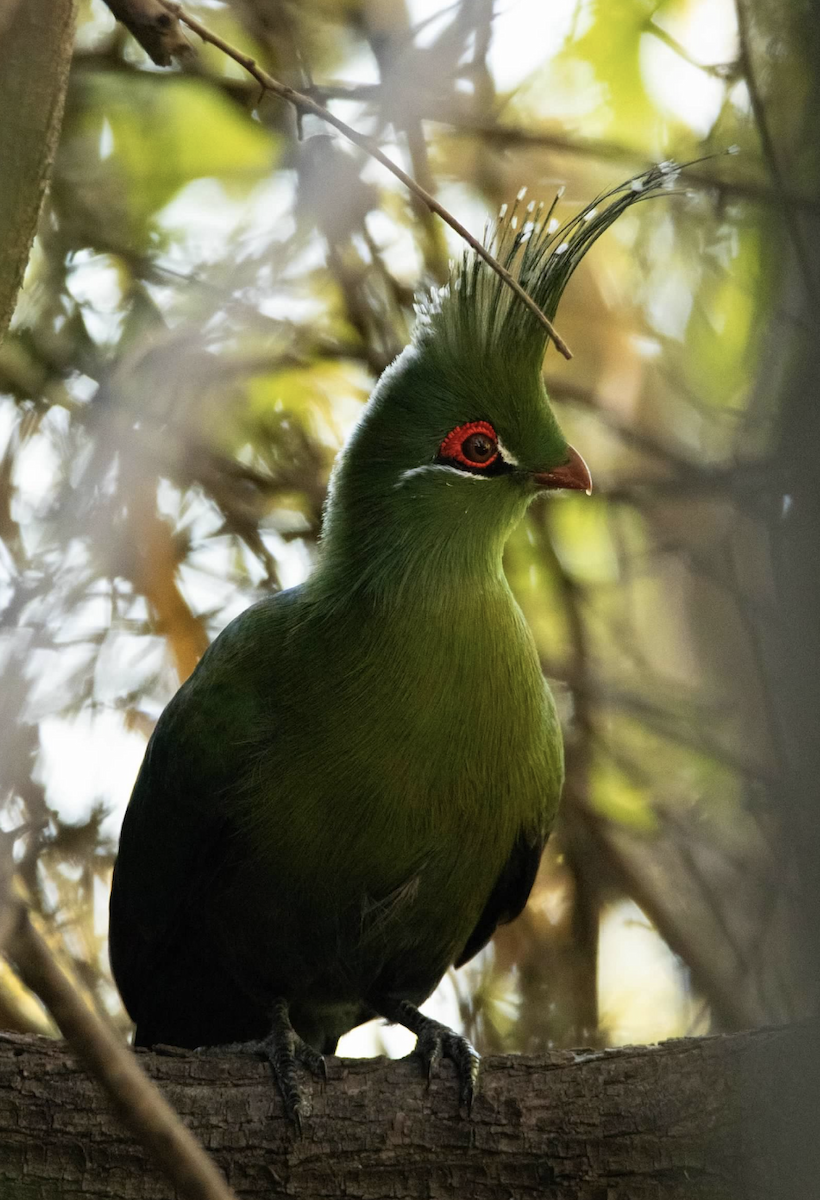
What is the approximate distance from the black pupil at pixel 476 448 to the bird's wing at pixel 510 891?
959 mm

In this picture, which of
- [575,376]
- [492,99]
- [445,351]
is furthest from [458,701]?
[492,99]

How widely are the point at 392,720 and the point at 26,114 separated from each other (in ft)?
5.00

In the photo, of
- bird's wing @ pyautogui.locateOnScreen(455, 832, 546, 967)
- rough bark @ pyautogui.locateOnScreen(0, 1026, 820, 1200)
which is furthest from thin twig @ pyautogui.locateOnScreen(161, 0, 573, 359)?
rough bark @ pyautogui.locateOnScreen(0, 1026, 820, 1200)

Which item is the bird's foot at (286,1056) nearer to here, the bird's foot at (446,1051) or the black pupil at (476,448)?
the bird's foot at (446,1051)

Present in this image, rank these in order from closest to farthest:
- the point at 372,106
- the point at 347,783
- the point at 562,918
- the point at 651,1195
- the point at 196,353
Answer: the point at 651,1195 < the point at 347,783 < the point at 196,353 < the point at 372,106 < the point at 562,918

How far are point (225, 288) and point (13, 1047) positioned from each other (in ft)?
7.56

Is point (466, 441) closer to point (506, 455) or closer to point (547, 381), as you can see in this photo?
point (506, 455)

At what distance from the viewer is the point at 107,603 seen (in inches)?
155

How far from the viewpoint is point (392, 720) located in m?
2.97

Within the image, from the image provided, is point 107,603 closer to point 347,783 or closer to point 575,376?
point 347,783

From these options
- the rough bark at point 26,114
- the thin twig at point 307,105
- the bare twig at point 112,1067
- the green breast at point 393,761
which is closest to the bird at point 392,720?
the green breast at point 393,761

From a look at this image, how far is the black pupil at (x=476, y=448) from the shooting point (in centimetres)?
308

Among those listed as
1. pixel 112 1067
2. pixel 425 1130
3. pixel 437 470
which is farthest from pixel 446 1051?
pixel 112 1067

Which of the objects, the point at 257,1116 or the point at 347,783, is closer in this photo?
the point at 257,1116
